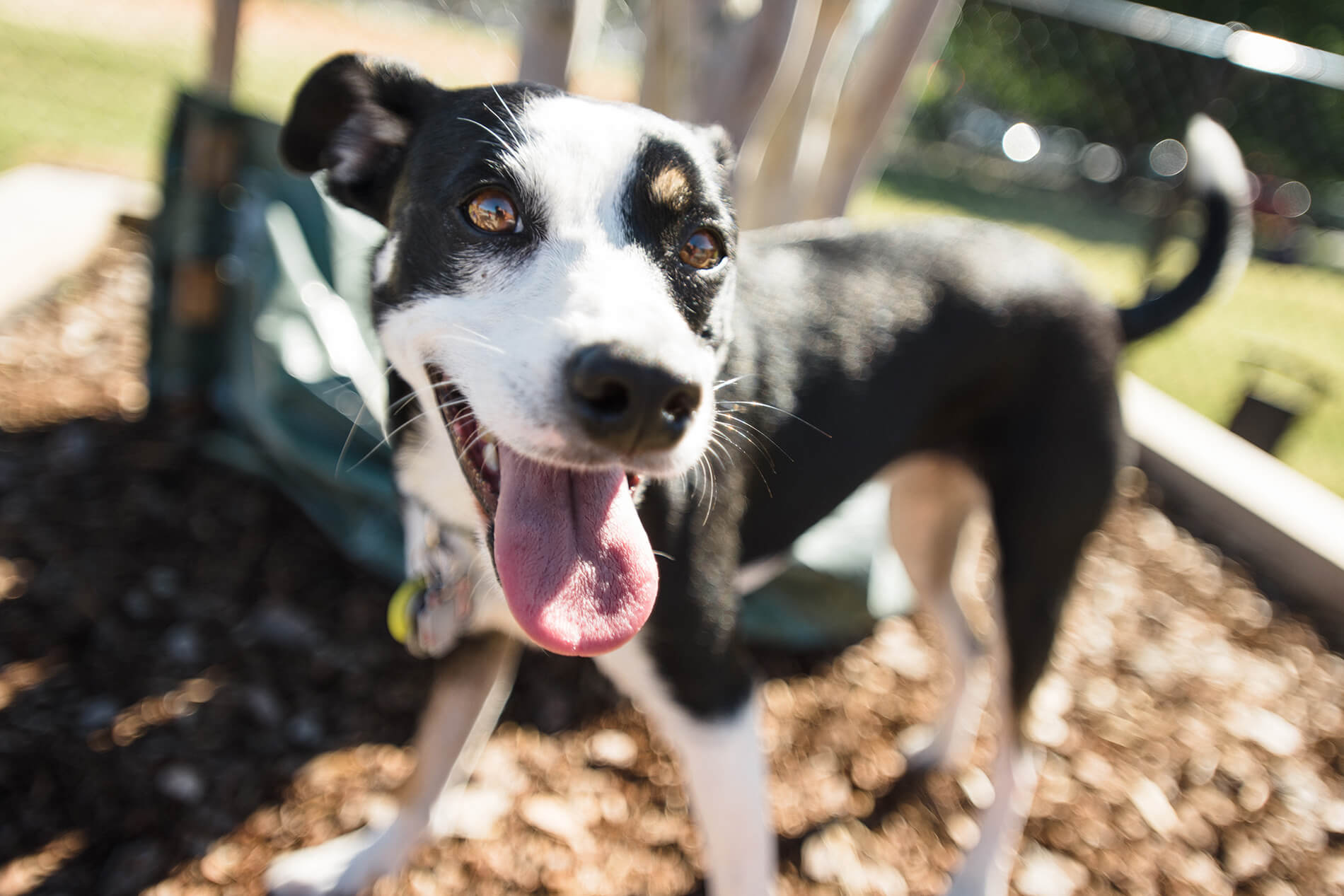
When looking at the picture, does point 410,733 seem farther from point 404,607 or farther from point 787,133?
point 787,133

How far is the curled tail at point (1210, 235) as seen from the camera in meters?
2.67

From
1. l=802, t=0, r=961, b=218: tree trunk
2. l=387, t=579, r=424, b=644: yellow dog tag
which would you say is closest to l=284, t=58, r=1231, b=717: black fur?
l=387, t=579, r=424, b=644: yellow dog tag

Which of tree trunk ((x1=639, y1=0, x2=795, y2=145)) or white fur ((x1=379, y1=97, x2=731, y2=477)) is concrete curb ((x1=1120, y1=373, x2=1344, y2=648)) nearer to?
tree trunk ((x1=639, y1=0, x2=795, y2=145))

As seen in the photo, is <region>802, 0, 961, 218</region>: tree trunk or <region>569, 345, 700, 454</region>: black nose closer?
<region>569, 345, 700, 454</region>: black nose

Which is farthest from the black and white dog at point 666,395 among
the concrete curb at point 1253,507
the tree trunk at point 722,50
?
the concrete curb at point 1253,507

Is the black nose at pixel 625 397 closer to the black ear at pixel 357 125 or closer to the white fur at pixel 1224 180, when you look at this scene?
the black ear at pixel 357 125

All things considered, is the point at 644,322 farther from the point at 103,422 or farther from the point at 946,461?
the point at 103,422

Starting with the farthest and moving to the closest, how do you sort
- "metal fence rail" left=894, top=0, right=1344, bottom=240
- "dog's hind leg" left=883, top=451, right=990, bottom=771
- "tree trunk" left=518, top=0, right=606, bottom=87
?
"metal fence rail" left=894, top=0, right=1344, bottom=240 < "tree trunk" left=518, top=0, right=606, bottom=87 < "dog's hind leg" left=883, top=451, right=990, bottom=771

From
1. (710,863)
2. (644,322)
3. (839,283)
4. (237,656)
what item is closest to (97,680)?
(237,656)

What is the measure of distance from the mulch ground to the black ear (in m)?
1.52

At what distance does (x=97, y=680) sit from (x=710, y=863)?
1852 mm

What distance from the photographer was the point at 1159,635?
3695mm

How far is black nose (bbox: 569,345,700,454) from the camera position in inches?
54.3

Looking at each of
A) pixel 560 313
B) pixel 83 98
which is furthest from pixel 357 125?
pixel 83 98
